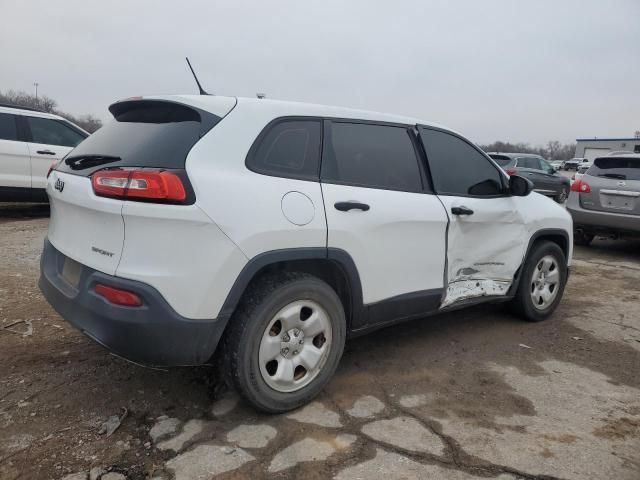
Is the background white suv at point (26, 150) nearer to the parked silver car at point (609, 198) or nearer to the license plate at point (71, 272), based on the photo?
the license plate at point (71, 272)

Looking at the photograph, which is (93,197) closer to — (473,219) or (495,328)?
(473,219)

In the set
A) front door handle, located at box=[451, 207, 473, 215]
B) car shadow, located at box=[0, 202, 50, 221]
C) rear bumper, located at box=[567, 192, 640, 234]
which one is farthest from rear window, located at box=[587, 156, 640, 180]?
car shadow, located at box=[0, 202, 50, 221]

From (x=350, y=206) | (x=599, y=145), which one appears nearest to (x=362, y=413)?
(x=350, y=206)

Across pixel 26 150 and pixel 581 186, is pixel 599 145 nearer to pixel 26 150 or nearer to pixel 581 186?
pixel 581 186

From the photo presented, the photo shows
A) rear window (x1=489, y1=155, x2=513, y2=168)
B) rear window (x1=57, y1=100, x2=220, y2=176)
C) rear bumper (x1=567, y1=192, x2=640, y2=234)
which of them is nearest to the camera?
rear window (x1=57, y1=100, x2=220, y2=176)

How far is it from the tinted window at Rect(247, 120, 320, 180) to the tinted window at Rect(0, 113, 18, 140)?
22.8 ft

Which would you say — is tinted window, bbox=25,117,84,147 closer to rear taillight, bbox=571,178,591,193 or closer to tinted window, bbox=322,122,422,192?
tinted window, bbox=322,122,422,192

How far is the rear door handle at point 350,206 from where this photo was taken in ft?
9.17

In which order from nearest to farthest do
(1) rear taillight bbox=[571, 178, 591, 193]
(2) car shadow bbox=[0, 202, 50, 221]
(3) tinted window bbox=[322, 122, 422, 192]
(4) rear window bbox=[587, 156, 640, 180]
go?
(3) tinted window bbox=[322, 122, 422, 192], (4) rear window bbox=[587, 156, 640, 180], (1) rear taillight bbox=[571, 178, 591, 193], (2) car shadow bbox=[0, 202, 50, 221]

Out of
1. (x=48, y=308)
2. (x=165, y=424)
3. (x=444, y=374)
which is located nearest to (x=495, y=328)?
(x=444, y=374)

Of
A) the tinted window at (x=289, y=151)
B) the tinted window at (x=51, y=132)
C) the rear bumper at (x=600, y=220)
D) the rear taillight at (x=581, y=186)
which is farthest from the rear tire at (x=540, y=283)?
the tinted window at (x=51, y=132)

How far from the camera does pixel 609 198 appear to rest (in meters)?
7.33

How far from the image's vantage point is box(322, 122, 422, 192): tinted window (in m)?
2.96

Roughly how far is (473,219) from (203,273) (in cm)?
212
